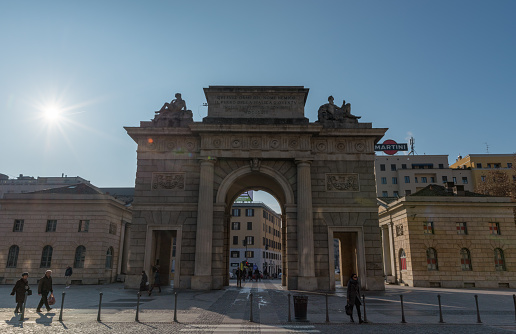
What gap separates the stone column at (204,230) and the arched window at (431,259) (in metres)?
21.6

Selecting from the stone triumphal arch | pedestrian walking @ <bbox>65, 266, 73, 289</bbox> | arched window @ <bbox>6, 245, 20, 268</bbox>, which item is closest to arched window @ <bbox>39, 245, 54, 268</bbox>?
arched window @ <bbox>6, 245, 20, 268</bbox>

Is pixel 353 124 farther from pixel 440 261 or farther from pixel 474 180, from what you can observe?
pixel 474 180

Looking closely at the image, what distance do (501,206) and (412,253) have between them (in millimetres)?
10268

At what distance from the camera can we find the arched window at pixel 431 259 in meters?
35.3

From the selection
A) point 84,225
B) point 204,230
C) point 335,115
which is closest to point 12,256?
point 84,225

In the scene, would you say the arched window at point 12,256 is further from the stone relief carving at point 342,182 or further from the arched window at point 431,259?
the arched window at point 431,259

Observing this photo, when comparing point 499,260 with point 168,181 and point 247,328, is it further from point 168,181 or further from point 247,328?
point 247,328

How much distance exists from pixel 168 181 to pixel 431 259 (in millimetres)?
25544

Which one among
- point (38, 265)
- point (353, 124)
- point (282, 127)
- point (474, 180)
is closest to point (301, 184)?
point (282, 127)

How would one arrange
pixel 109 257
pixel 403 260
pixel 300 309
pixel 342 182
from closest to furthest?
pixel 300 309, pixel 342 182, pixel 403 260, pixel 109 257

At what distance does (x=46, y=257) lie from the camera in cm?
3625

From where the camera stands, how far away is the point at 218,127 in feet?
91.7

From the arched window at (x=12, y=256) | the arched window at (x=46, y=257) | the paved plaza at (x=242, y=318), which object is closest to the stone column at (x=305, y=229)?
the paved plaza at (x=242, y=318)

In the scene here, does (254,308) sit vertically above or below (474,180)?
below
